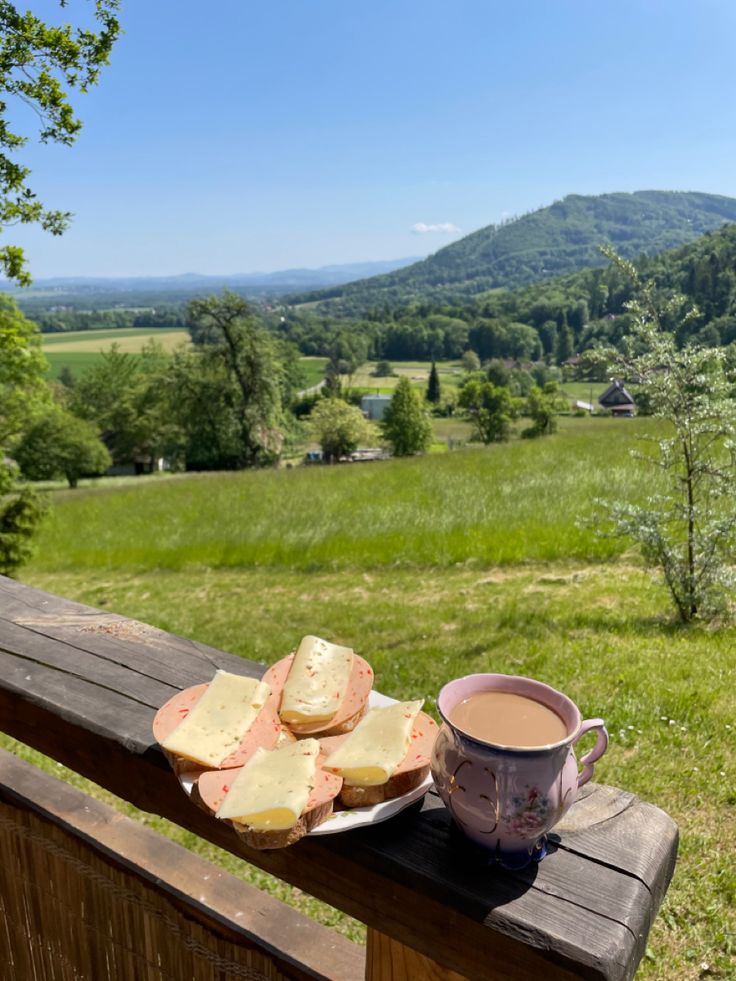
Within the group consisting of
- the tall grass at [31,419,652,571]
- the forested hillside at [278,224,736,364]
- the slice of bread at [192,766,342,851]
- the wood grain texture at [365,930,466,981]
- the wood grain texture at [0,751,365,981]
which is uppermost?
the forested hillside at [278,224,736,364]

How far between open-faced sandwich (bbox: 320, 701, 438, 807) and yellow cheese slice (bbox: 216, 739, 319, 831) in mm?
41

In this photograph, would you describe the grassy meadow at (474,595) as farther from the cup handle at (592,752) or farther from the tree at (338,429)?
the tree at (338,429)

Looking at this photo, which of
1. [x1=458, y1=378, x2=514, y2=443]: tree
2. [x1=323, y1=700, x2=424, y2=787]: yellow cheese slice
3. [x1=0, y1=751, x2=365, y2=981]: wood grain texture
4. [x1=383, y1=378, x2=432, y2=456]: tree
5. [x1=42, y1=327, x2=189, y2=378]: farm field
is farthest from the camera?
[x1=42, y1=327, x2=189, y2=378]: farm field

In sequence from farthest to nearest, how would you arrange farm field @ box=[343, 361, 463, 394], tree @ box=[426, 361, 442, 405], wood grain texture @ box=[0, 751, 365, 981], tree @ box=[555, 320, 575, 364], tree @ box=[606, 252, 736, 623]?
farm field @ box=[343, 361, 463, 394] < tree @ box=[426, 361, 442, 405] < tree @ box=[555, 320, 575, 364] < tree @ box=[606, 252, 736, 623] < wood grain texture @ box=[0, 751, 365, 981]

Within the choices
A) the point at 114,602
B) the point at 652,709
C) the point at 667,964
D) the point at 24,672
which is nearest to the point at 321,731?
the point at 24,672

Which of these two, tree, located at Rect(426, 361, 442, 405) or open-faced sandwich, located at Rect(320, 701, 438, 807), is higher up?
open-faced sandwich, located at Rect(320, 701, 438, 807)

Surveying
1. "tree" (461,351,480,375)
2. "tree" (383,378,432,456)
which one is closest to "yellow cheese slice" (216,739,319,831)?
"tree" (383,378,432,456)

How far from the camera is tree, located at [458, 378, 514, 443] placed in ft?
192

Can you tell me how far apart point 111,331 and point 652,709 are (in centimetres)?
17748

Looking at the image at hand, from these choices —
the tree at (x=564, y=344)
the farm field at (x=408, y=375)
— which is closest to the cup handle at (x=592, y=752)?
the tree at (x=564, y=344)

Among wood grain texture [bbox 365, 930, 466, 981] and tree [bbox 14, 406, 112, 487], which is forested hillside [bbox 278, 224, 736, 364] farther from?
tree [bbox 14, 406, 112, 487]

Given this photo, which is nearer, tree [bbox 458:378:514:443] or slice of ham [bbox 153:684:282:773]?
slice of ham [bbox 153:684:282:773]

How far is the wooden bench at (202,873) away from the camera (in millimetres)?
815

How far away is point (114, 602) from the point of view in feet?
30.9
